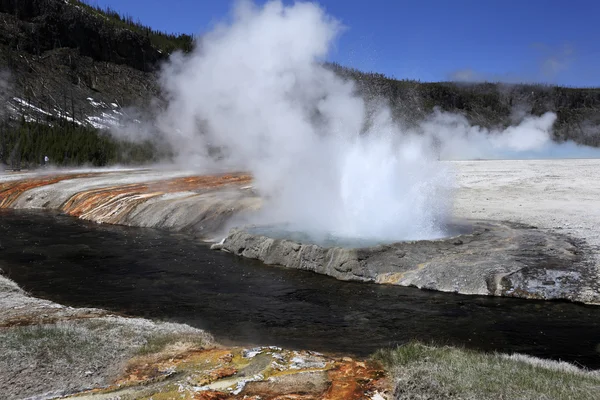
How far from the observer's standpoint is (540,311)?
8.96 m

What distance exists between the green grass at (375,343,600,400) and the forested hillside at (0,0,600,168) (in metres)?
53.1

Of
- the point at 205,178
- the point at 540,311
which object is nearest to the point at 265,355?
the point at 540,311

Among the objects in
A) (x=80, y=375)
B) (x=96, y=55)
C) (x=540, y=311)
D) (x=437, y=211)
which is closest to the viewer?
(x=80, y=375)

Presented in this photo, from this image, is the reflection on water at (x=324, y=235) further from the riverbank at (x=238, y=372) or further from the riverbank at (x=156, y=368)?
the riverbank at (x=238, y=372)

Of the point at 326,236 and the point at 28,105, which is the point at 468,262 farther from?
the point at 28,105

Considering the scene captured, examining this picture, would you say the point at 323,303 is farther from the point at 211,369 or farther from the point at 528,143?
the point at 528,143

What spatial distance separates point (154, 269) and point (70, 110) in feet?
238

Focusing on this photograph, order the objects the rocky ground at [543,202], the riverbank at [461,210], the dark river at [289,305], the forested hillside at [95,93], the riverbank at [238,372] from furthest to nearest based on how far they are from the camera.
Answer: the forested hillside at [95,93], the rocky ground at [543,202], the riverbank at [461,210], the dark river at [289,305], the riverbank at [238,372]

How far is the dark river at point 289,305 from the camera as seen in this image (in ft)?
25.4

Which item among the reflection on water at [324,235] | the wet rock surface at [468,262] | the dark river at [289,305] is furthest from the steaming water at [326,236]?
the dark river at [289,305]

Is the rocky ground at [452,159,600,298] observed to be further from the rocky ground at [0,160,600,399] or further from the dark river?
the rocky ground at [0,160,600,399]

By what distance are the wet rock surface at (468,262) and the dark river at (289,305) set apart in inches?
13.5

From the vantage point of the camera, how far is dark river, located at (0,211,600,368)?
25.4 ft

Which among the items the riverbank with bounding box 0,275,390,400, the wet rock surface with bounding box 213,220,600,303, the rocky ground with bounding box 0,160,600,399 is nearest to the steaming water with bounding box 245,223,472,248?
the wet rock surface with bounding box 213,220,600,303
